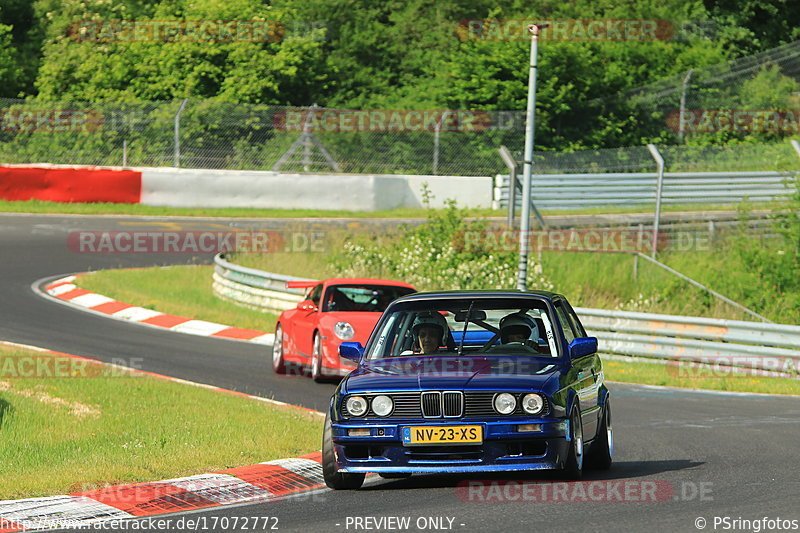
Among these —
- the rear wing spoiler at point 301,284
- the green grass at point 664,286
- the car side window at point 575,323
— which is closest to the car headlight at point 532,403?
the car side window at point 575,323

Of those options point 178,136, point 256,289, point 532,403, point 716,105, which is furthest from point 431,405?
point 716,105

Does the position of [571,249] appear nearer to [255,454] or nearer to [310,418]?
[310,418]

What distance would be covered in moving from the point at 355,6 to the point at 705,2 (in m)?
14.6

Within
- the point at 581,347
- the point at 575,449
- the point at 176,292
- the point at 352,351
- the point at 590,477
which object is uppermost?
the point at 581,347

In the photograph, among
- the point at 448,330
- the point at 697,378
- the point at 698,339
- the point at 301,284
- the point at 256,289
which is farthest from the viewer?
the point at 256,289

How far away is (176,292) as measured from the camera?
2489cm

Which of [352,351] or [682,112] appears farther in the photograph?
[682,112]

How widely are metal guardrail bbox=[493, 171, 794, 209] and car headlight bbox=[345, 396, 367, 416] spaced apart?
1943 centimetres

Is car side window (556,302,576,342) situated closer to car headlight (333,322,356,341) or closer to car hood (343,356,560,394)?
car hood (343,356,560,394)

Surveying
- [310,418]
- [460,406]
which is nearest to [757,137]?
[310,418]

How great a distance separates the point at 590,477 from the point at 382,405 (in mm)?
1686

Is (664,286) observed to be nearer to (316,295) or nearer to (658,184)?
(658,184)

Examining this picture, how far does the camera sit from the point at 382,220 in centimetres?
3475

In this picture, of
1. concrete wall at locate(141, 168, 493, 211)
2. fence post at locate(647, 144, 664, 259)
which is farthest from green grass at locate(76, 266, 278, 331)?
concrete wall at locate(141, 168, 493, 211)
